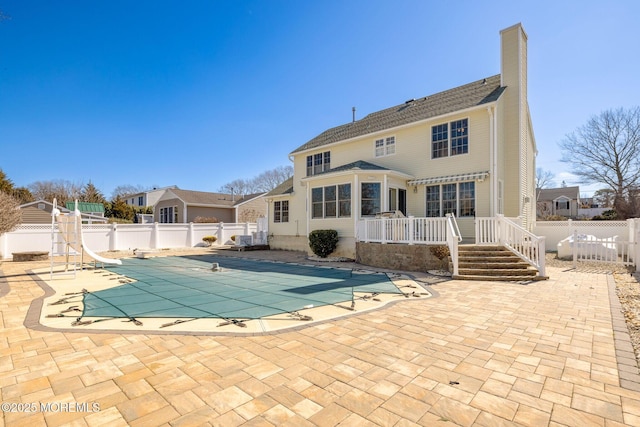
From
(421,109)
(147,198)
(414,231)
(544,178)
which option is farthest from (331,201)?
(544,178)

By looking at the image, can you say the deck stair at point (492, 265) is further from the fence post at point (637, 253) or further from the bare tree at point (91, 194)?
the bare tree at point (91, 194)

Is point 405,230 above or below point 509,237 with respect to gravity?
above

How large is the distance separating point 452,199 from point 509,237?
303 cm

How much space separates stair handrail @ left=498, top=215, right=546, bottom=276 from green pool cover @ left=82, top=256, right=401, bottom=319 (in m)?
4.15

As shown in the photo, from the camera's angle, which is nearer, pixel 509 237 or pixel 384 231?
pixel 509 237

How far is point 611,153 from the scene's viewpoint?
2730 centimetres

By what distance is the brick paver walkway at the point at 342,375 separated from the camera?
233 cm

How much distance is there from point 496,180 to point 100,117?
21163 millimetres

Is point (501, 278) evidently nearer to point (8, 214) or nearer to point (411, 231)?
point (411, 231)

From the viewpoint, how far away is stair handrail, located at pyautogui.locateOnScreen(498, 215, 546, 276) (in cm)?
845

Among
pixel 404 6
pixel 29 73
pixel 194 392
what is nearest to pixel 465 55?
pixel 404 6

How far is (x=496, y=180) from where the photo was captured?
37.2 ft

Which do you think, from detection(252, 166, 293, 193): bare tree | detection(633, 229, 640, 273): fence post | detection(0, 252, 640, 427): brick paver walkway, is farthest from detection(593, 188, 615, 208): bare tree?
detection(252, 166, 293, 193): bare tree

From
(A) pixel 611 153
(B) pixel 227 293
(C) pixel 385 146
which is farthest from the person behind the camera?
(A) pixel 611 153
